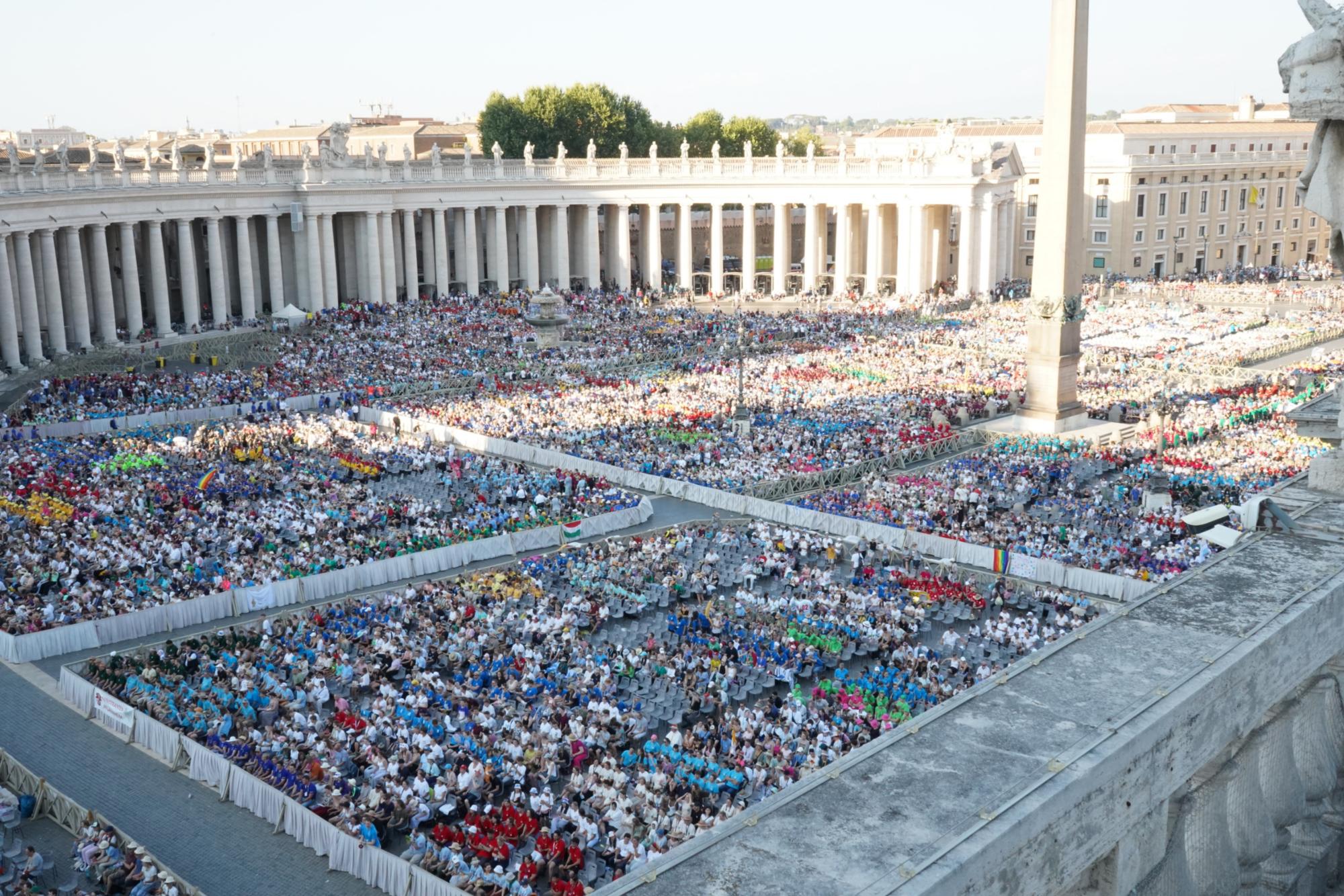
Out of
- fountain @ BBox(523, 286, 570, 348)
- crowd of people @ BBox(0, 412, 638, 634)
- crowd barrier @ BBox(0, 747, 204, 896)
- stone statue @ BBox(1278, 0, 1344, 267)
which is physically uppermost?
stone statue @ BBox(1278, 0, 1344, 267)

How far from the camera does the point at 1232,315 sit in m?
74.6

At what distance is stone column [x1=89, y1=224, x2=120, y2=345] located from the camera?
64375 millimetres

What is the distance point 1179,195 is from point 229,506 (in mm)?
81543

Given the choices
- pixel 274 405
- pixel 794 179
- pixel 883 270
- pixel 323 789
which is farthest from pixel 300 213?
pixel 323 789

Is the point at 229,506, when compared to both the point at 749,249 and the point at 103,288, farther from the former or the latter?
the point at 749,249

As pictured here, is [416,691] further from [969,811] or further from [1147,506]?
[1147,506]

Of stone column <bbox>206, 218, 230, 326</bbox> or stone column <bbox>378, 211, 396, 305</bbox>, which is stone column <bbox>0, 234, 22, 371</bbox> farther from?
stone column <bbox>378, 211, 396, 305</bbox>

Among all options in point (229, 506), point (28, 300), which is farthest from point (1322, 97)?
point (28, 300)

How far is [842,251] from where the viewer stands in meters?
88.1

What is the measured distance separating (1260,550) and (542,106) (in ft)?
297

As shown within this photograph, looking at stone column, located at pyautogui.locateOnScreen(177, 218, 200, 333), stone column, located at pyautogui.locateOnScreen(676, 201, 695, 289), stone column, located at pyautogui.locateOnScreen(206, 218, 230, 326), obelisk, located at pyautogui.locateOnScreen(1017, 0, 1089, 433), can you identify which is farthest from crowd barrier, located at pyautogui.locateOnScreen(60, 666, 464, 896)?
stone column, located at pyautogui.locateOnScreen(676, 201, 695, 289)

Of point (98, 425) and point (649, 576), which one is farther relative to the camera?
point (98, 425)

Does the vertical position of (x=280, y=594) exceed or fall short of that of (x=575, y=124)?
it falls short

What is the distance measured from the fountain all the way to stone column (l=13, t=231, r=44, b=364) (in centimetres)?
2299
